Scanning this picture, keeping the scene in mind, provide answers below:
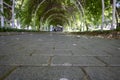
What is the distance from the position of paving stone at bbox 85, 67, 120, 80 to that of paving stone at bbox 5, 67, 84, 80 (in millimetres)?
108

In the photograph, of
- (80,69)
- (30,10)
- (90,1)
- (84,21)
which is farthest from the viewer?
(30,10)

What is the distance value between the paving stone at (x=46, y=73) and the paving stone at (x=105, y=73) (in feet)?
0.35

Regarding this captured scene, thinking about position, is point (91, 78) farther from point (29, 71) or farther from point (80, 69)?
point (29, 71)

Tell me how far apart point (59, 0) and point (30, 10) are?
5.25m

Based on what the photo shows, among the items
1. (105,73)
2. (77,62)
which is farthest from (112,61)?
(105,73)

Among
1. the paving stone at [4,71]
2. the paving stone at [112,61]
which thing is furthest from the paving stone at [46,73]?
the paving stone at [112,61]

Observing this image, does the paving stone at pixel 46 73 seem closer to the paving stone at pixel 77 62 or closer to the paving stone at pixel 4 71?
the paving stone at pixel 4 71

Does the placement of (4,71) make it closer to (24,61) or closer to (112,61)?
(24,61)

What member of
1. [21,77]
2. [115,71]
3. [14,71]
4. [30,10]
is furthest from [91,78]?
[30,10]

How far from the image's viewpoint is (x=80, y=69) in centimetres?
231

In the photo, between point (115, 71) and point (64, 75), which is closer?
point (64, 75)

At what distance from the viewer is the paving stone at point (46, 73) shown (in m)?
1.92

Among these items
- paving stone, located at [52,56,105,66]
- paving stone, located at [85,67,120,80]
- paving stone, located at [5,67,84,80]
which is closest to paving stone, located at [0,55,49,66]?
paving stone, located at [52,56,105,66]

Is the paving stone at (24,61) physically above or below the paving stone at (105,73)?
above
